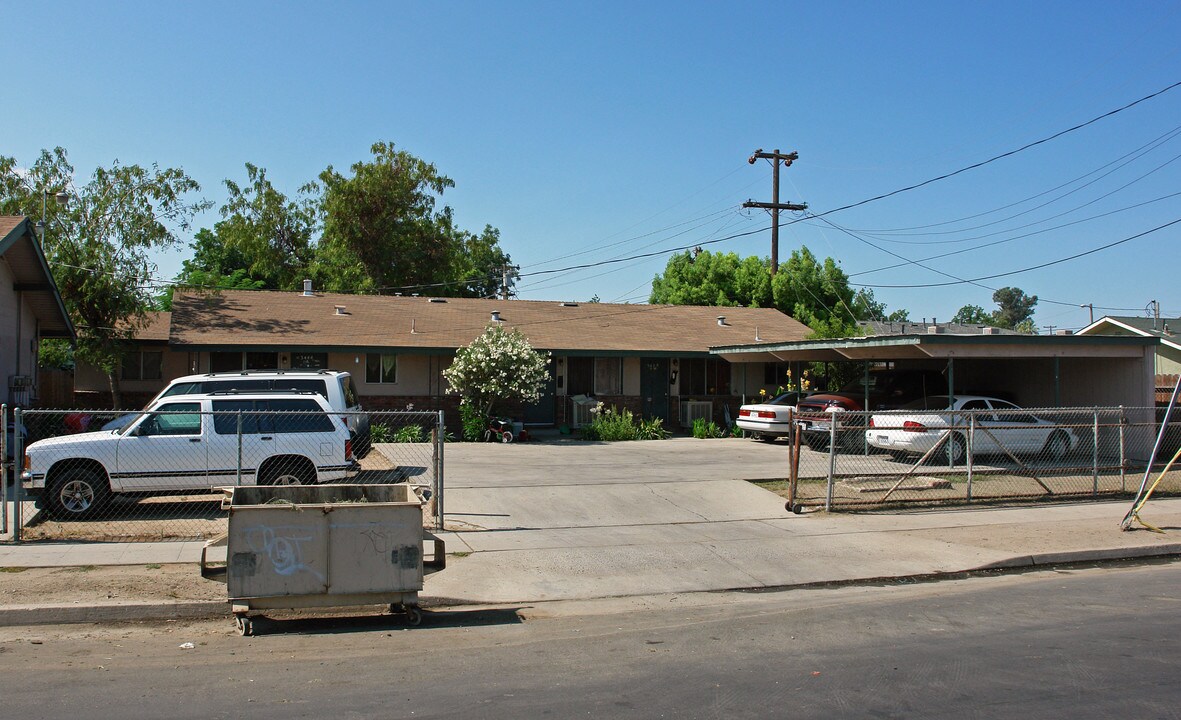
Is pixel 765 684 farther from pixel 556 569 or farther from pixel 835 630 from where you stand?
pixel 556 569

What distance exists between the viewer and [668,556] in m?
10.7

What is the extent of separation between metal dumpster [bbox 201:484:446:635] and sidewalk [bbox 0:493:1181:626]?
96cm

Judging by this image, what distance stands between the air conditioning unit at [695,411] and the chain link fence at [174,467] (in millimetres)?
15542

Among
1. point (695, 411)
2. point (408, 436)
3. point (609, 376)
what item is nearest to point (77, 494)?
point (408, 436)

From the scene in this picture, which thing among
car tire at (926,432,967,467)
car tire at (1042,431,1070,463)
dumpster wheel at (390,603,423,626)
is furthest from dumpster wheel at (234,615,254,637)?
car tire at (1042,431,1070,463)

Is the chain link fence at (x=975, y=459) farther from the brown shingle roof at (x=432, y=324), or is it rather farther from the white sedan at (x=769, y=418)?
the brown shingle roof at (x=432, y=324)

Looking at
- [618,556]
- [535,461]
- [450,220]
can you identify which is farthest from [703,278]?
[618,556]

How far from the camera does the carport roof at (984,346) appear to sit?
17.8 meters

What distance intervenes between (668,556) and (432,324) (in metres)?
17.9

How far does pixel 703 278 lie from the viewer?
44750 mm

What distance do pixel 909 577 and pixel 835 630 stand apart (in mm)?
2873

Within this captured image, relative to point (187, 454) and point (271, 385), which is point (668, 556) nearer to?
point (187, 454)

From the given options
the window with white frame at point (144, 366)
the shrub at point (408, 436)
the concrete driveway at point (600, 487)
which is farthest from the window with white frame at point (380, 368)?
the window with white frame at point (144, 366)

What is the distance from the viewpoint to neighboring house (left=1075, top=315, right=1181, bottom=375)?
108 ft
